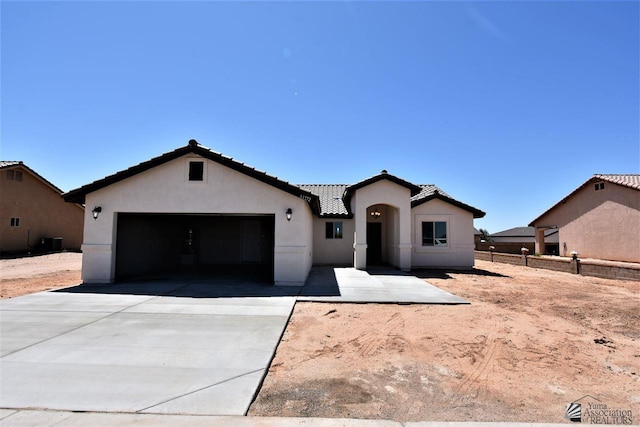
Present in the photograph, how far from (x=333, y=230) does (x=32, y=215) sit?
24898 millimetres

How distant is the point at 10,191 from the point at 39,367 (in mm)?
27271

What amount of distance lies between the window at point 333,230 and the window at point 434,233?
4.89 metres

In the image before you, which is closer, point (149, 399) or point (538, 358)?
point (149, 399)

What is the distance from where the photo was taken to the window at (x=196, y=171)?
1097 cm

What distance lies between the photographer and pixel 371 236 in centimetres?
1962

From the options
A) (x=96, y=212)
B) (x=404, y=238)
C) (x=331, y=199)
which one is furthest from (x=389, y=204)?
(x=96, y=212)

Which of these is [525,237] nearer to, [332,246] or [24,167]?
[332,246]

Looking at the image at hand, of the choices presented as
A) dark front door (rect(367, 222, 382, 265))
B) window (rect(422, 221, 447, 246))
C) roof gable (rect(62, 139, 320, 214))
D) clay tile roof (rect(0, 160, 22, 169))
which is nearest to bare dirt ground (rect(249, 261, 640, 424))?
roof gable (rect(62, 139, 320, 214))

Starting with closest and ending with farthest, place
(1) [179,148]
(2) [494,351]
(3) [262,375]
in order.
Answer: (3) [262,375], (2) [494,351], (1) [179,148]

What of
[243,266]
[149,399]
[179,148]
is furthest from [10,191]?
[149,399]

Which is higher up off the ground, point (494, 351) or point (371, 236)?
point (371, 236)

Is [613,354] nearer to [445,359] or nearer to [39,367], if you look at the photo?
[445,359]

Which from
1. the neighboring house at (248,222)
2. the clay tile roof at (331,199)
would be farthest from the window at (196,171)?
the clay tile roof at (331,199)

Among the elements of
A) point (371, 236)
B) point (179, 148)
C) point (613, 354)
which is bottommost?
point (613, 354)
